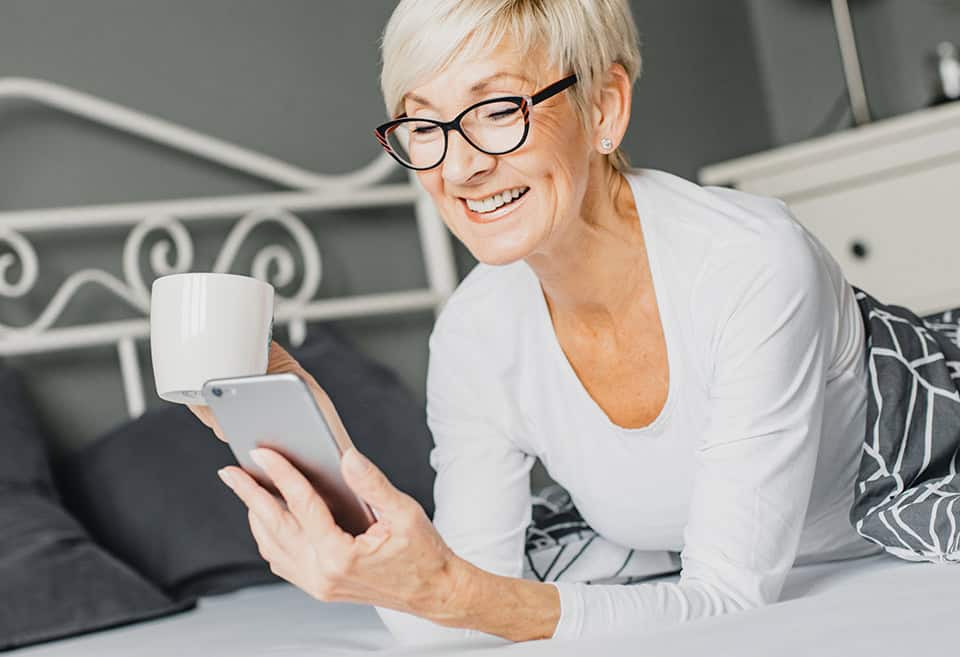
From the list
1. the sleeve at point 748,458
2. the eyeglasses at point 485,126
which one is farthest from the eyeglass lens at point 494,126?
the sleeve at point 748,458

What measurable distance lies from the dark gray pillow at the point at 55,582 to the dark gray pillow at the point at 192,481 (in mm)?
120

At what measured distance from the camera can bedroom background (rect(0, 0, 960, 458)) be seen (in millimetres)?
2225

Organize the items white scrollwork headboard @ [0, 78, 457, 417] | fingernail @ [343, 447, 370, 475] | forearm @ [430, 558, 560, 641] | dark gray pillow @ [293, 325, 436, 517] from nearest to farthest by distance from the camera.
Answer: fingernail @ [343, 447, 370, 475], forearm @ [430, 558, 560, 641], dark gray pillow @ [293, 325, 436, 517], white scrollwork headboard @ [0, 78, 457, 417]

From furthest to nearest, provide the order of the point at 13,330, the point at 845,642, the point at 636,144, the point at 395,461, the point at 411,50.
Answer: the point at 636,144
the point at 13,330
the point at 395,461
the point at 411,50
the point at 845,642

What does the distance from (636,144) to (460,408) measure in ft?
5.32

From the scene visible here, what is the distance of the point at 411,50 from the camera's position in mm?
1151

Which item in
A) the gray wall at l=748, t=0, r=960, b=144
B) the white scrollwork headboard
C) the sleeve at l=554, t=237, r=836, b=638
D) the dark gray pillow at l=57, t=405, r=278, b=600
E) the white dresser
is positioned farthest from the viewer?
the gray wall at l=748, t=0, r=960, b=144

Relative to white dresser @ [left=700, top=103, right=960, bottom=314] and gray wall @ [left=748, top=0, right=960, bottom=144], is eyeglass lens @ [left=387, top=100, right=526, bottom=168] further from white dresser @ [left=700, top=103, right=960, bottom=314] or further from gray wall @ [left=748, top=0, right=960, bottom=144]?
gray wall @ [left=748, top=0, right=960, bottom=144]

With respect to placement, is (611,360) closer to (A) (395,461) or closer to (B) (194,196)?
(A) (395,461)

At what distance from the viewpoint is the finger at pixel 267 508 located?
91 cm

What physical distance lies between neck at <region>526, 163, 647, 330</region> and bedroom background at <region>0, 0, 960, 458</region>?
1.18 m

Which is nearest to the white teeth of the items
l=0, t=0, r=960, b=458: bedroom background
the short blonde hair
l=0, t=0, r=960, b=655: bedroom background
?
the short blonde hair

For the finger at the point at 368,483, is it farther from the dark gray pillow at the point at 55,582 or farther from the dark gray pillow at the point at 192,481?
the dark gray pillow at the point at 192,481

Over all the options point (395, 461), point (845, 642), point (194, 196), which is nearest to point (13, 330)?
point (194, 196)
